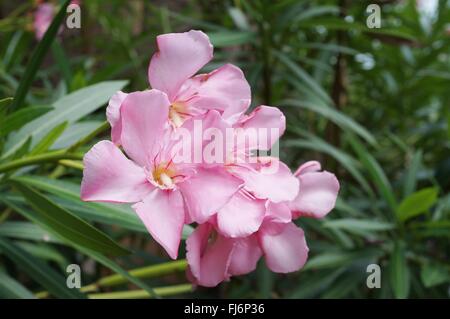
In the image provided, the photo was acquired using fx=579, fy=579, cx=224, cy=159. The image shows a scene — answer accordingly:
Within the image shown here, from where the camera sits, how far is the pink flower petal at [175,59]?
18.1 inches

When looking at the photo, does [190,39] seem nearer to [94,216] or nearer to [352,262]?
[94,216]

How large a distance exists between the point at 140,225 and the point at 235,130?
18cm

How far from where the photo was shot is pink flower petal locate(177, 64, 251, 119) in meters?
0.48

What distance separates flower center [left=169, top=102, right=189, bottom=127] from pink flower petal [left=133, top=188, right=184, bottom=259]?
63 millimetres

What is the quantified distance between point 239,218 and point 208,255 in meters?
0.06

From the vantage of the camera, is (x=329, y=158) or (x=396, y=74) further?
(x=396, y=74)

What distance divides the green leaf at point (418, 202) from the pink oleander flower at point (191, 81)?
0.51 m

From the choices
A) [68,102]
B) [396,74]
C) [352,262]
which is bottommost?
[352,262]

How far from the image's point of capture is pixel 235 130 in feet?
1.56

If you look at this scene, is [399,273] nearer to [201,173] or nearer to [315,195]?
[315,195]

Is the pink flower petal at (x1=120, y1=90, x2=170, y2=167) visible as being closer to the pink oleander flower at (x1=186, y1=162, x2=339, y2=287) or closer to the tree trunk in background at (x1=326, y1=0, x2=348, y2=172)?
the pink oleander flower at (x1=186, y1=162, x2=339, y2=287)

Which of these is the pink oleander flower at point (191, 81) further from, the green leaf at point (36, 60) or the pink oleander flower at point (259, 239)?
the green leaf at point (36, 60)

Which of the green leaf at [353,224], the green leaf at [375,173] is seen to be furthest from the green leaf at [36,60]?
the green leaf at [375,173]
